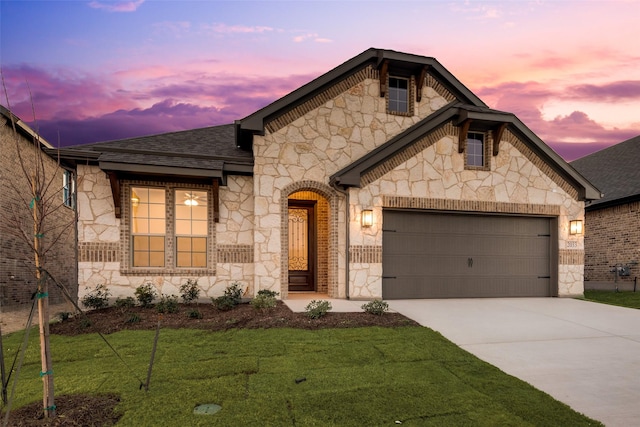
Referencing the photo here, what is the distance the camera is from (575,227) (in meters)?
11.6

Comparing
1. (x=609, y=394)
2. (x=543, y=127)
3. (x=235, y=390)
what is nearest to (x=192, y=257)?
(x=235, y=390)

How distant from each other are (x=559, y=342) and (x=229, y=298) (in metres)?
7.02

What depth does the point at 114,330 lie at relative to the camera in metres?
6.96

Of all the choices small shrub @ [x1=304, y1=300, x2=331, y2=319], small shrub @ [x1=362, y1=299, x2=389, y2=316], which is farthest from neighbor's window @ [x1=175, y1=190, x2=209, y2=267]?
small shrub @ [x1=362, y1=299, x2=389, y2=316]

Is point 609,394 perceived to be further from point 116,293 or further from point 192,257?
point 116,293

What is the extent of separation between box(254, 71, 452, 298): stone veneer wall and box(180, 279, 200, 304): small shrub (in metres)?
1.64

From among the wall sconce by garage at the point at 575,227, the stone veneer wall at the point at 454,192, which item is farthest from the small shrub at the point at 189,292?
the wall sconce by garage at the point at 575,227

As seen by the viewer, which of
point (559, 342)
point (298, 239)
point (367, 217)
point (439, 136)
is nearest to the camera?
point (559, 342)

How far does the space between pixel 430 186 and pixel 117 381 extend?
8.95 m

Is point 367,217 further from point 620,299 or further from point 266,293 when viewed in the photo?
point 620,299

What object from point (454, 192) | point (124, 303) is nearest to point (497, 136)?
point (454, 192)

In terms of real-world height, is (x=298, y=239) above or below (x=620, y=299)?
above

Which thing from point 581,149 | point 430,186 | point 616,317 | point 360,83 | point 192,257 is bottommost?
point 616,317

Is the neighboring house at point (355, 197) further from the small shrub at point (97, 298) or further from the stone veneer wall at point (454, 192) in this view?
the small shrub at point (97, 298)
